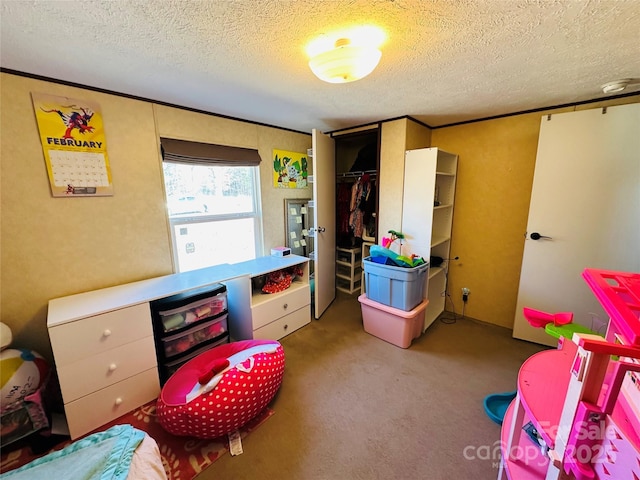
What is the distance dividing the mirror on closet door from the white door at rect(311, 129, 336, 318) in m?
0.35

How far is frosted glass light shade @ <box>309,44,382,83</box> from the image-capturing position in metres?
1.15

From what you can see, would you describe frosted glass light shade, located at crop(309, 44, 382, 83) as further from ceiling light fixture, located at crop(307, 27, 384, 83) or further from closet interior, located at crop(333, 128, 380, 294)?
closet interior, located at crop(333, 128, 380, 294)

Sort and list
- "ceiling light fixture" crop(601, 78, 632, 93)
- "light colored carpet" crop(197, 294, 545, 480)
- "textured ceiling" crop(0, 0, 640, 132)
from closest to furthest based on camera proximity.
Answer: "textured ceiling" crop(0, 0, 640, 132) → "light colored carpet" crop(197, 294, 545, 480) → "ceiling light fixture" crop(601, 78, 632, 93)

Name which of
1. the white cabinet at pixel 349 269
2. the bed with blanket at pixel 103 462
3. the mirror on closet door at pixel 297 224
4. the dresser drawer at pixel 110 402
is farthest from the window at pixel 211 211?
the bed with blanket at pixel 103 462

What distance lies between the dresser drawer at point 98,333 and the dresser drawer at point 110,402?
269 mm

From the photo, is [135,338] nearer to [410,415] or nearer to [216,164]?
[216,164]

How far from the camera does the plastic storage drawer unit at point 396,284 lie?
2211 millimetres

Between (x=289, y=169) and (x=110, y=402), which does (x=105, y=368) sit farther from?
(x=289, y=169)

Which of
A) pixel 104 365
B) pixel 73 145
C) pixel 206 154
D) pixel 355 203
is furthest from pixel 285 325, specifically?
pixel 73 145

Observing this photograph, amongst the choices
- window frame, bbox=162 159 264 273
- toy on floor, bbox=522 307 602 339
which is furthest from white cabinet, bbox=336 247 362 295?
toy on floor, bbox=522 307 602 339

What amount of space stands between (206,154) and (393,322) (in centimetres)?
225

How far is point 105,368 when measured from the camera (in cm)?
153

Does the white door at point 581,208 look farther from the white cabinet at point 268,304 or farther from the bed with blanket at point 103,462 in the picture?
the bed with blanket at point 103,462

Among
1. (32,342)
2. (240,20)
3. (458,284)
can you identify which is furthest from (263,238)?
(458,284)
